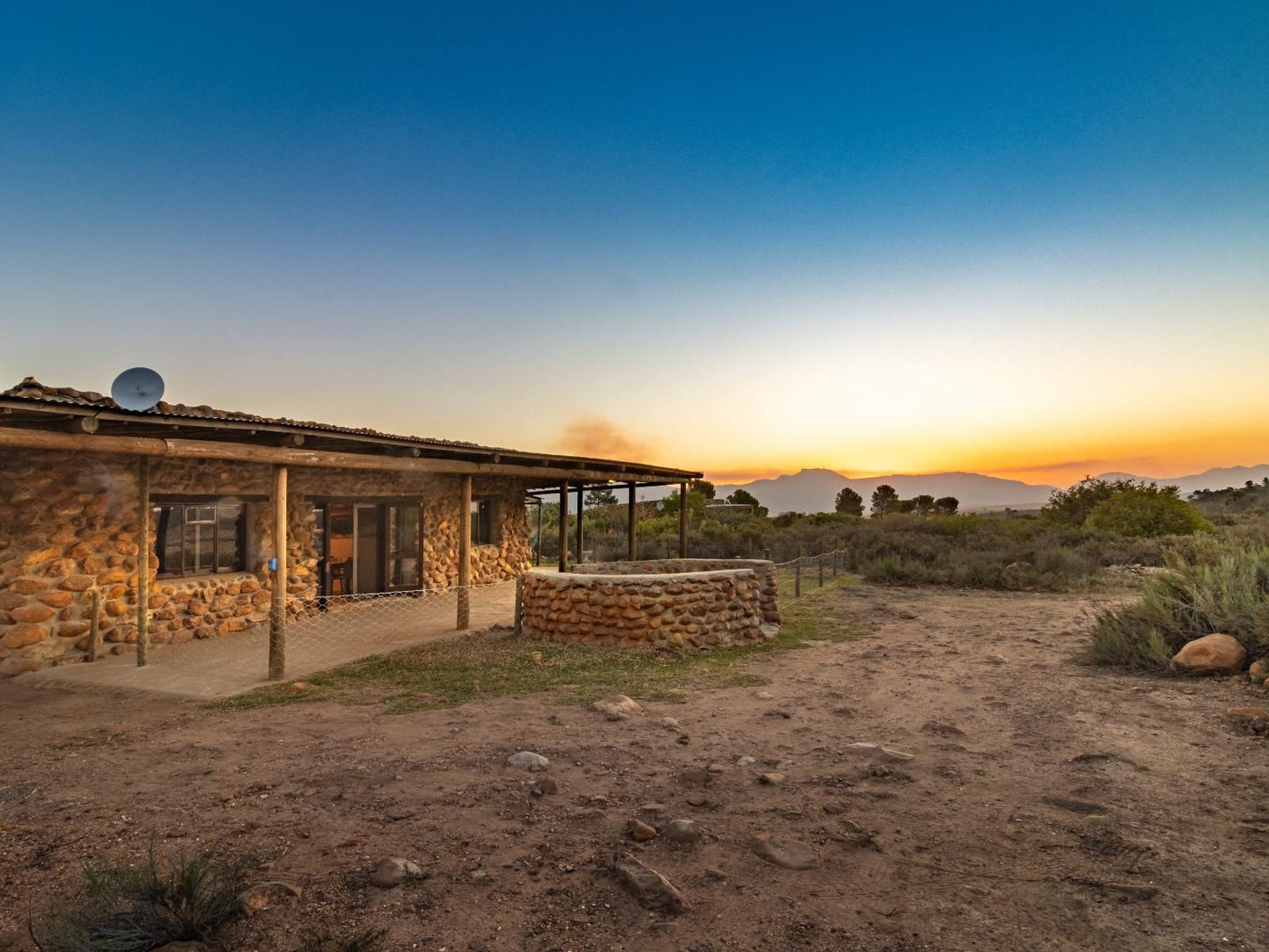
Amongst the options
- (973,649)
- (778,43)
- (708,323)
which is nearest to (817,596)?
(973,649)

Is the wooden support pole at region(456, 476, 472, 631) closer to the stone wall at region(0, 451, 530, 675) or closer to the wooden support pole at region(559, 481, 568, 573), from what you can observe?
the stone wall at region(0, 451, 530, 675)

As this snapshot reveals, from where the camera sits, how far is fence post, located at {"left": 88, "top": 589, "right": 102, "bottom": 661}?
8.29 metres

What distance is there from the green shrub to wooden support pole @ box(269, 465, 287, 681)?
9868mm

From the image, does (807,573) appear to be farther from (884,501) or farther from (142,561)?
(884,501)

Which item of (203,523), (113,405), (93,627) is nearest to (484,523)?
(203,523)

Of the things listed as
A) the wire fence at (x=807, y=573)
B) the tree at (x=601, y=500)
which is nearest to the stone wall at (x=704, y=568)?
the wire fence at (x=807, y=573)

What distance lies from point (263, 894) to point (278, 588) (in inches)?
212

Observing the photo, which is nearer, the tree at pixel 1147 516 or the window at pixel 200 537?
the window at pixel 200 537

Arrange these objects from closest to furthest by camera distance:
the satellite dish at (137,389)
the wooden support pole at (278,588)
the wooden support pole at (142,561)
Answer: the satellite dish at (137,389) < the wooden support pole at (278,588) < the wooden support pole at (142,561)

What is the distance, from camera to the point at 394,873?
3.08 meters

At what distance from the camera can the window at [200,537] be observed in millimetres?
9547

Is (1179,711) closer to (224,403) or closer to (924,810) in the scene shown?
(924,810)

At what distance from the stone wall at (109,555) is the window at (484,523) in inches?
161

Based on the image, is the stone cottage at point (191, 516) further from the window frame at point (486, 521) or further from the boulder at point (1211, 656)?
the boulder at point (1211, 656)
